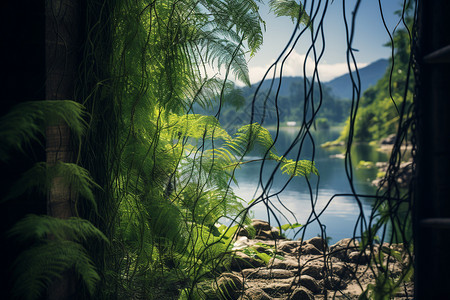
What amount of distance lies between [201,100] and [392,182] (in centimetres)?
81

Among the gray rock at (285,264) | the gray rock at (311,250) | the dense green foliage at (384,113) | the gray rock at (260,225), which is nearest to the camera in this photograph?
the gray rock at (285,264)

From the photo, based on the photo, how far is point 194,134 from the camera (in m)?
1.57

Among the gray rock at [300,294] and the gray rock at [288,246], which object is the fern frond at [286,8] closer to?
the gray rock at [300,294]

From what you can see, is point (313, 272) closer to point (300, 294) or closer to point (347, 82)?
point (300, 294)

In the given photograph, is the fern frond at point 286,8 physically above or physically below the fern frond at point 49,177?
above

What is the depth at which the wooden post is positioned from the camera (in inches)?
33.7

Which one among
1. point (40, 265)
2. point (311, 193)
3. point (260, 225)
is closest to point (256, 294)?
point (311, 193)

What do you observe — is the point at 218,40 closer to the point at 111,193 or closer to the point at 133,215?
the point at 111,193

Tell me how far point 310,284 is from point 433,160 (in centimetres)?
100

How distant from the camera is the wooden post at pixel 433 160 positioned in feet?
2.81

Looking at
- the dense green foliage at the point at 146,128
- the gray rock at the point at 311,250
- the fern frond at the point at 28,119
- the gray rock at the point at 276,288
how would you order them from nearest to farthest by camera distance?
the fern frond at the point at 28,119 < the dense green foliage at the point at 146,128 < the gray rock at the point at 276,288 < the gray rock at the point at 311,250

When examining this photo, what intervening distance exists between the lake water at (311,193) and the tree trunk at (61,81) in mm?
637

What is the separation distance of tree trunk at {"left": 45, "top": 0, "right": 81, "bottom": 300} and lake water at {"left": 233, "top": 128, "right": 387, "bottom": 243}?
637 mm


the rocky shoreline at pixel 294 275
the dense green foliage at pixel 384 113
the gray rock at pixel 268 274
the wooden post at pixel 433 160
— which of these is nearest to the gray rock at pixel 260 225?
the rocky shoreline at pixel 294 275
